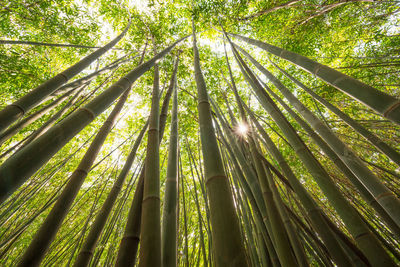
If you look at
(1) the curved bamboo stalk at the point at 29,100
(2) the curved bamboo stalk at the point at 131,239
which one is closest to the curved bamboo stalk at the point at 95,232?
(2) the curved bamboo stalk at the point at 131,239

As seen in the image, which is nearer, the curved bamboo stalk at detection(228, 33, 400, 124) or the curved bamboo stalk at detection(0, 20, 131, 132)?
the curved bamboo stalk at detection(228, 33, 400, 124)

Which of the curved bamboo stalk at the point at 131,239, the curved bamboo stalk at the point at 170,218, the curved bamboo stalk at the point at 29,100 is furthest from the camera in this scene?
the curved bamboo stalk at the point at 29,100

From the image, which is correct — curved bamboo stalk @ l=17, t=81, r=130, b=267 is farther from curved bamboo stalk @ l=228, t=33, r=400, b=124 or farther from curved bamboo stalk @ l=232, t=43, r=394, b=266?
curved bamboo stalk @ l=228, t=33, r=400, b=124

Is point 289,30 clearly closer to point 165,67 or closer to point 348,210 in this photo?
point 165,67

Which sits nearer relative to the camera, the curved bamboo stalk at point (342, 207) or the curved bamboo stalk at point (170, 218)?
the curved bamboo stalk at point (342, 207)

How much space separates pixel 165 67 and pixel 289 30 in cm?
270

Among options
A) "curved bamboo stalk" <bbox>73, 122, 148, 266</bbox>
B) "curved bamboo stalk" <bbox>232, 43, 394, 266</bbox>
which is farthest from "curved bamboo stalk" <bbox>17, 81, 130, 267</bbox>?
"curved bamboo stalk" <bbox>232, 43, 394, 266</bbox>

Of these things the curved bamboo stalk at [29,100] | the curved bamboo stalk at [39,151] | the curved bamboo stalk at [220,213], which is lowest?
the curved bamboo stalk at [220,213]

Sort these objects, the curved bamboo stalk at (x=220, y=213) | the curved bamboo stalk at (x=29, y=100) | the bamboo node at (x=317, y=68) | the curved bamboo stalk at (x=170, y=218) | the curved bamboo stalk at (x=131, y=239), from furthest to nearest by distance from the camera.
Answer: the bamboo node at (x=317, y=68) < the curved bamboo stalk at (x=29, y=100) < the curved bamboo stalk at (x=170, y=218) < the curved bamboo stalk at (x=131, y=239) < the curved bamboo stalk at (x=220, y=213)

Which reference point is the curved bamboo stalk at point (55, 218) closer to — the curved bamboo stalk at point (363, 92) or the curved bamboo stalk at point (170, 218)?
the curved bamboo stalk at point (170, 218)

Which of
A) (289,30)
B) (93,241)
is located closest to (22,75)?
(93,241)

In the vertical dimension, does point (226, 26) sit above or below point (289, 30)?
above

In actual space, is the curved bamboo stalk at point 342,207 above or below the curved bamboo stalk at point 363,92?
below

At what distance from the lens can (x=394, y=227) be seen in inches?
47.1
